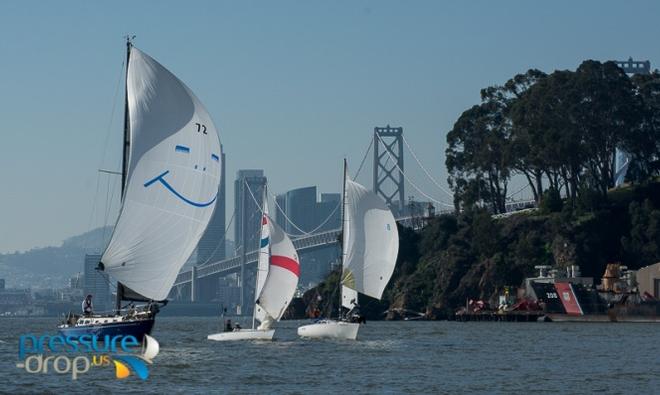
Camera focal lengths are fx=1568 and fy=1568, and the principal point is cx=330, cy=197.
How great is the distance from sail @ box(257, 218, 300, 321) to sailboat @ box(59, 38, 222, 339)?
1004cm

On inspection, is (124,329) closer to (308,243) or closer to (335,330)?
(335,330)

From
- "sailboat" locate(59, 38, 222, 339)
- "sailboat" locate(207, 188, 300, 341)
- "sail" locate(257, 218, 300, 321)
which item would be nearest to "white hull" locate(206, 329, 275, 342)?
"sailboat" locate(207, 188, 300, 341)

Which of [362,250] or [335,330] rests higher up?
[362,250]

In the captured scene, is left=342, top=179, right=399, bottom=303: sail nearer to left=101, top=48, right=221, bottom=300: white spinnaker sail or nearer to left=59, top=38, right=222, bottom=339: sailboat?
left=59, top=38, right=222, bottom=339: sailboat

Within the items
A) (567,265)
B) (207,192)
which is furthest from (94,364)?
(567,265)

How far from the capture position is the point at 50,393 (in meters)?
37.2

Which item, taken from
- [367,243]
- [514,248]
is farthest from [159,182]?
[514,248]

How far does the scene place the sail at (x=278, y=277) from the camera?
60.9 meters

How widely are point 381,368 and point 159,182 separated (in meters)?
9.51

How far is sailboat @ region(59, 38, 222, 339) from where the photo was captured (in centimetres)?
4994

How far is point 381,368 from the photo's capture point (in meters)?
46.8

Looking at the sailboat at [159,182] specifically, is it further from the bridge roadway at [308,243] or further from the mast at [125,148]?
the bridge roadway at [308,243]

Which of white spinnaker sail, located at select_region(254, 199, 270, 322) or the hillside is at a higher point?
the hillside

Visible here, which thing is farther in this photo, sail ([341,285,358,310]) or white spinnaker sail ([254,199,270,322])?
sail ([341,285,358,310])
